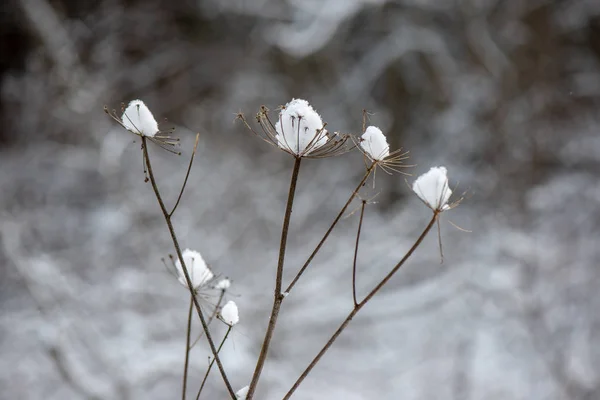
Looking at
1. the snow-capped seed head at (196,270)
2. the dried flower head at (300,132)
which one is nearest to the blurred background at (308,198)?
the snow-capped seed head at (196,270)

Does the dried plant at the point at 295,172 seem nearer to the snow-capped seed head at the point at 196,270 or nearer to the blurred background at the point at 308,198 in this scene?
the snow-capped seed head at the point at 196,270

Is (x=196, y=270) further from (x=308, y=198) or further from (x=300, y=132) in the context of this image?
(x=308, y=198)

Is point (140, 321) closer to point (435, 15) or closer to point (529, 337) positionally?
point (529, 337)

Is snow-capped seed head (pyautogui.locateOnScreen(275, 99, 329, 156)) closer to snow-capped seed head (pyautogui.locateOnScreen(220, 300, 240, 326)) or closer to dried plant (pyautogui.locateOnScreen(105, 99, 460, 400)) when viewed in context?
dried plant (pyautogui.locateOnScreen(105, 99, 460, 400))

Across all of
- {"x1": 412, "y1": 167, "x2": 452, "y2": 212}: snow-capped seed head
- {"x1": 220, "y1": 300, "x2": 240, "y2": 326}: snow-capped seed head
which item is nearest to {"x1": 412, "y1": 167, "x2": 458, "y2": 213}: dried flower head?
{"x1": 412, "y1": 167, "x2": 452, "y2": 212}: snow-capped seed head

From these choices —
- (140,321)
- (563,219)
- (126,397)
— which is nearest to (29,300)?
(140,321)

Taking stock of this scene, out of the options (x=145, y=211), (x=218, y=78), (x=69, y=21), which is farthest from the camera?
(x=218, y=78)
